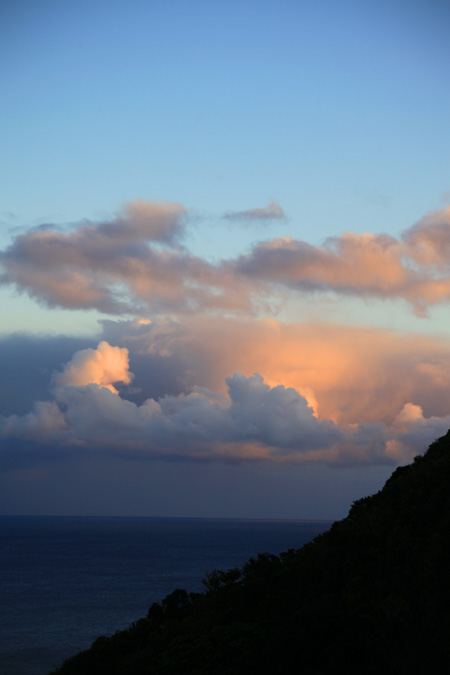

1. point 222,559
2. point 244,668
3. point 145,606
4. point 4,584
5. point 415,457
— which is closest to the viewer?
point 244,668

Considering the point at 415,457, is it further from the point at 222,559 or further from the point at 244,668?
the point at 222,559

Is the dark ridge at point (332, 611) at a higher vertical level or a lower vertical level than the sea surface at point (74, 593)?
higher

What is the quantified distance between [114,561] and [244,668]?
157 metres

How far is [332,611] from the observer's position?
92.5 feet

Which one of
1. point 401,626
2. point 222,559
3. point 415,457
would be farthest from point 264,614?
point 222,559

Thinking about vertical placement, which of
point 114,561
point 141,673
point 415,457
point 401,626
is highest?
point 415,457

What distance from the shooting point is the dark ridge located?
26.0m

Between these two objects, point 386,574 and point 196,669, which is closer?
point 196,669

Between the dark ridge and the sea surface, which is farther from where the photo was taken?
the sea surface

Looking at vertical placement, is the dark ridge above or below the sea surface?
above

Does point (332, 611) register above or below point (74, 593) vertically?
above

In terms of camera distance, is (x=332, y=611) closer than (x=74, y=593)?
Yes

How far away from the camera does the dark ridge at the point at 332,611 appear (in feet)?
85.3

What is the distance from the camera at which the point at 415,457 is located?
156 feet
